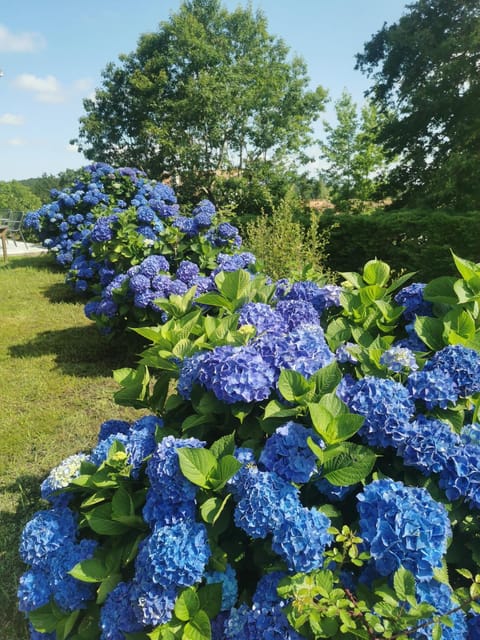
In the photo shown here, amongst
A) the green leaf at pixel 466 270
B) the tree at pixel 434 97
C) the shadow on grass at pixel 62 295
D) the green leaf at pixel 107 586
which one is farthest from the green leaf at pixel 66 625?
the tree at pixel 434 97

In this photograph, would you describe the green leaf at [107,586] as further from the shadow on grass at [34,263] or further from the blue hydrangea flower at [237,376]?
the shadow on grass at [34,263]

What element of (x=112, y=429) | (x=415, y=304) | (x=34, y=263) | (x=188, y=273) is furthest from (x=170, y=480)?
(x=34, y=263)

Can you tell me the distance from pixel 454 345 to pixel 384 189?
51.9 ft

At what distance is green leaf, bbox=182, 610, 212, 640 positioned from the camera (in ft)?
3.79

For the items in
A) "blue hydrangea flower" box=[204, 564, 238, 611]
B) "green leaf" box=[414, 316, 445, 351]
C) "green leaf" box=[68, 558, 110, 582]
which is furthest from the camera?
"green leaf" box=[414, 316, 445, 351]

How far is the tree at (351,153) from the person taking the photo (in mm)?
22531

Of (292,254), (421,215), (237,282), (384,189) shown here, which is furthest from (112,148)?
(237,282)

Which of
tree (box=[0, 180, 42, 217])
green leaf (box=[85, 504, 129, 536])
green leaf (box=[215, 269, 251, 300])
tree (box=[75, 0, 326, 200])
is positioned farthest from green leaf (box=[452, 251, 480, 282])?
tree (box=[0, 180, 42, 217])

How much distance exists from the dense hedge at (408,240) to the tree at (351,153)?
14.1 m

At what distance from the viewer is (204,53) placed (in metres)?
20.1

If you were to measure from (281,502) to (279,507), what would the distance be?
14 millimetres

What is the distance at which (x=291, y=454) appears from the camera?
3.97 ft

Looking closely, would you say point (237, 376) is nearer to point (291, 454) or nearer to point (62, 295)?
point (291, 454)

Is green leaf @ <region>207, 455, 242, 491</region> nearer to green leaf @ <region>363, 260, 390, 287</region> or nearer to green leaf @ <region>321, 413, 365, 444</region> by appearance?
green leaf @ <region>321, 413, 365, 444</region>
